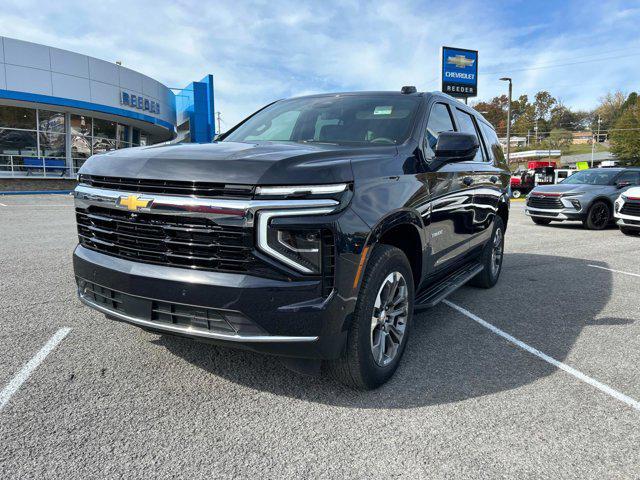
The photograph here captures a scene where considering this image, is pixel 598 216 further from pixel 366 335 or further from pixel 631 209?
pixel 366 335

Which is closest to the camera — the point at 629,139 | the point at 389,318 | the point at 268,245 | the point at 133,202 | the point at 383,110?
the point at 268,245

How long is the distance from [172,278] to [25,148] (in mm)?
27833

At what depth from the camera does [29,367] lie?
10.3 ft

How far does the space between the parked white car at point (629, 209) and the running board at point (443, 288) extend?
783 cm

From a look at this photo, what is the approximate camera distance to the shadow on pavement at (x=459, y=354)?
9.62ft

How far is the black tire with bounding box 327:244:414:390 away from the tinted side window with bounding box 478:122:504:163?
3.25m

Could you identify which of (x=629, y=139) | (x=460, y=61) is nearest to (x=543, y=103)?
(x=629, y=139)

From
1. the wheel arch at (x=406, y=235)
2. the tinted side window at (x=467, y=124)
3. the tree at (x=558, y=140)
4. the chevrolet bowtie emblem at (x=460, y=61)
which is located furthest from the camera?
the tree at (x=558, y=140)

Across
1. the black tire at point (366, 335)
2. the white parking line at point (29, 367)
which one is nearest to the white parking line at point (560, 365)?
the black tire at point (366, 335)

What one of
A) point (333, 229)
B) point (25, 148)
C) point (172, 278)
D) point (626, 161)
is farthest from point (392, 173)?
point (626, 161)

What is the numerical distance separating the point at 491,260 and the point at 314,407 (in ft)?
11.7

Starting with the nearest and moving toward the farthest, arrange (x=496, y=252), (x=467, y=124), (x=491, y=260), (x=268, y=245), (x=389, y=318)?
1. (x=268, y=245)
2. (x=389, y=318)
3. (x=467, y=124)
4. (x=491, y=260)
5. (x=496, y=252)

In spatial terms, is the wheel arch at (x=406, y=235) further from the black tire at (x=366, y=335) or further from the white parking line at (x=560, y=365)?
the white parking line at (x=560, y=365)

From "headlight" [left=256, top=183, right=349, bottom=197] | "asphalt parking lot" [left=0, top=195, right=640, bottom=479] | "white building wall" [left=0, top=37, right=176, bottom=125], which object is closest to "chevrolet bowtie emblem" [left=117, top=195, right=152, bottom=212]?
"headlight" [left=256, top=183, right=349, bottom=197]
